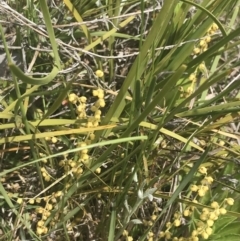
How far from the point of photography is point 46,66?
1.03 m

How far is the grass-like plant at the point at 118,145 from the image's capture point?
0.81 m

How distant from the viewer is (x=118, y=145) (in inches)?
34.3

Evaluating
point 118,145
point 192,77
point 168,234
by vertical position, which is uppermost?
point 192,77

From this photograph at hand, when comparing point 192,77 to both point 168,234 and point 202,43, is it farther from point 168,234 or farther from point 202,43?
point 168,234

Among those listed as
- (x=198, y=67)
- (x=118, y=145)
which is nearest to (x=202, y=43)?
(x=198, y=67)

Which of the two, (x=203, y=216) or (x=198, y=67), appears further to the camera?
(x=198, y=67)

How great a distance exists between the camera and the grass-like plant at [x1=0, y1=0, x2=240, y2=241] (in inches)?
31.9

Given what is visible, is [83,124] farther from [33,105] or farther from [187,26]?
[187,26]

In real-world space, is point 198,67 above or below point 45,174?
above

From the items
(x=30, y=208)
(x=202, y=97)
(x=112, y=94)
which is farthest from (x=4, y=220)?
(x=202, y=97)

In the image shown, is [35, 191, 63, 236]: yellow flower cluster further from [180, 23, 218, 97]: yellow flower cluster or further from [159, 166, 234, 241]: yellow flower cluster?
[180, 23, 218, 97]: yellow flower cluster

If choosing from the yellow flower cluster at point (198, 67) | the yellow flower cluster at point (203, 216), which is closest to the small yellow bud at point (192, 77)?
the yellow flower cluster at point (198, 67)

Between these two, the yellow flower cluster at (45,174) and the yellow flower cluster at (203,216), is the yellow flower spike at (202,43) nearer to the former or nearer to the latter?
the yellow flower cluster at (203,216)

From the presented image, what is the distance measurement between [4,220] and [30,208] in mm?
85
